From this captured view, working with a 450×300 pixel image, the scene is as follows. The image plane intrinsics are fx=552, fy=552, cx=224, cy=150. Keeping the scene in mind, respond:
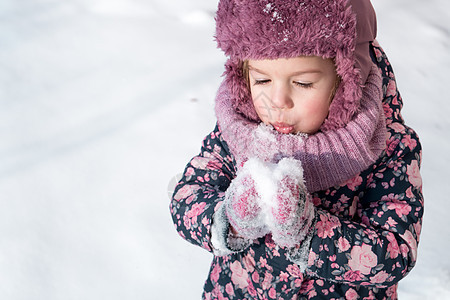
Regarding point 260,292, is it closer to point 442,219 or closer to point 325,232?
point 325,232

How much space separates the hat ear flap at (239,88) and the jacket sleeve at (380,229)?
228mm

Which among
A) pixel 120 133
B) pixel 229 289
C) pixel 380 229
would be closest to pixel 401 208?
pixel 380 229

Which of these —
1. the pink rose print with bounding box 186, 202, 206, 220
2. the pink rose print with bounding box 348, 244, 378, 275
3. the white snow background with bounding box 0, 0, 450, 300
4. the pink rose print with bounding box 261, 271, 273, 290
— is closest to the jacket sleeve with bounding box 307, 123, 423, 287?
the pink rose print with bounding box 348, 244, 378, 275

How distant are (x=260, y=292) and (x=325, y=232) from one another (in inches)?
8.7

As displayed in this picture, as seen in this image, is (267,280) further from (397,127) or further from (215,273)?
(397,127)

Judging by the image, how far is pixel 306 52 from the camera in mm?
862

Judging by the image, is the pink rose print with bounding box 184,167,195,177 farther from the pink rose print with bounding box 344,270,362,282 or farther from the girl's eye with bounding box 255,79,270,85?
the pink rose print with bounding box 344,270,362,282

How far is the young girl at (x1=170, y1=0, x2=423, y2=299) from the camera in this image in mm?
859

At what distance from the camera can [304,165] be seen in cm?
95

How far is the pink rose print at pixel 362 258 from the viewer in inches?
36.0

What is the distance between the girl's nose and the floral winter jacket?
0.19m

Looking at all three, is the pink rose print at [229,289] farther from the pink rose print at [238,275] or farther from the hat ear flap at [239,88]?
the hat ear flap at [239,88]

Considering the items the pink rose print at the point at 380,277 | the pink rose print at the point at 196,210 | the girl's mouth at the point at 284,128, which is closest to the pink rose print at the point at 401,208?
the pink rose print at the point at 380,277

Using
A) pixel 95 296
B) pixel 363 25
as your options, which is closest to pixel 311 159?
pixel 363 25
